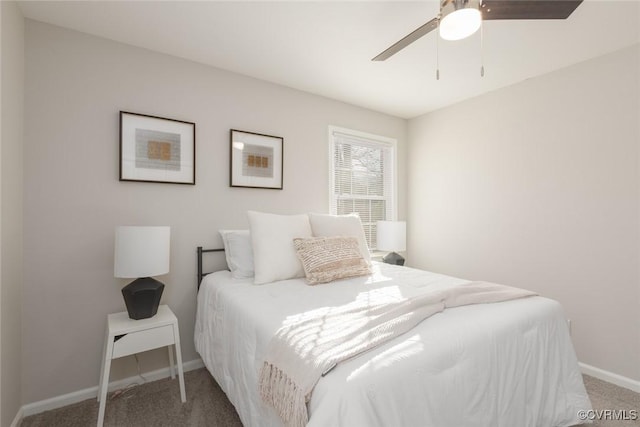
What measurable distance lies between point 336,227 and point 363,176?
4.21 feet

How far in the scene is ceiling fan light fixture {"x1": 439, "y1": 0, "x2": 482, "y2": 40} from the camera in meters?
1.38

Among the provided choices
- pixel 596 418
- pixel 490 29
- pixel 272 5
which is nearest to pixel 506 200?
pixel 490 29

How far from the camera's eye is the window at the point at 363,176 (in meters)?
3.49

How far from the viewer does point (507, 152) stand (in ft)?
10.0

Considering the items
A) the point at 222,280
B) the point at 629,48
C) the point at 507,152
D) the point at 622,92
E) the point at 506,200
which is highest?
the point at 629,48

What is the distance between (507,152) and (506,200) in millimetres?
480

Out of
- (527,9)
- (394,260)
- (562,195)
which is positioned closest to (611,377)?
(562,195)

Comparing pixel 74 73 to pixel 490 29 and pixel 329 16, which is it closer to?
pixel 329 16

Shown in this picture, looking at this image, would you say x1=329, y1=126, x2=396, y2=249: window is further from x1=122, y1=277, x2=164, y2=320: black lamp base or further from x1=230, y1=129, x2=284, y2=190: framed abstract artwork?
x1=122, y1=277, x2=164, y2=320: black lamp base

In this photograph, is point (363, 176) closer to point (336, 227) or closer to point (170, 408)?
point (336, 227)

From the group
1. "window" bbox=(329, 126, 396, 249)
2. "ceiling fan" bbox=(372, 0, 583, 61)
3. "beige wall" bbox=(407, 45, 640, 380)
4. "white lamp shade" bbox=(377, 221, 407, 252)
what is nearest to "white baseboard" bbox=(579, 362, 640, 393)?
"beige wall" bbox=(407, 45, 640, 380)

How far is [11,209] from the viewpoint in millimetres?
1743

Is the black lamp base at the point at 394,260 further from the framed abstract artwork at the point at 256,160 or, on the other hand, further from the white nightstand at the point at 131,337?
the white nightstand at the point at 131,337

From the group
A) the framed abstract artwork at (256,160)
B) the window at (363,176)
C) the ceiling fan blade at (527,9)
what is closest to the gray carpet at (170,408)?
the framed abstract artwork at (256,160)
